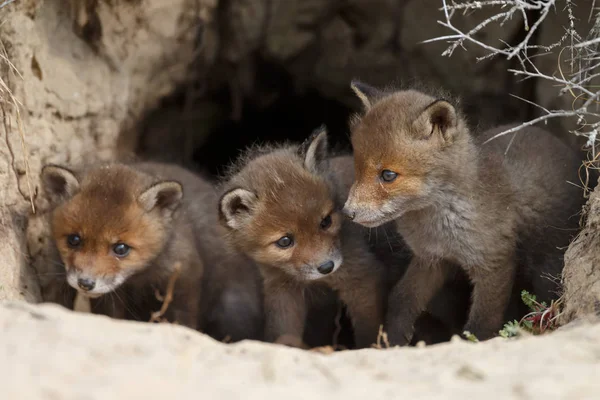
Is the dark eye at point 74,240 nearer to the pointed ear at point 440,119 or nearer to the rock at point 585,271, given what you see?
the pointed ear at point 440,119

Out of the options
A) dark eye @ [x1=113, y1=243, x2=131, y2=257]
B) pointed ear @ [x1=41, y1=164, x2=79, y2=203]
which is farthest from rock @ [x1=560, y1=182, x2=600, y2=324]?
pointed ear @ [x1=41, y1=164, x2=79, y2=203]

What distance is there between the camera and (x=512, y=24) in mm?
5805

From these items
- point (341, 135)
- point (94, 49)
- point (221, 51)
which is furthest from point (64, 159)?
point (341, 135)

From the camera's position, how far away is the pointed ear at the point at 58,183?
181 inches

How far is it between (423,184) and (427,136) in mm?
274

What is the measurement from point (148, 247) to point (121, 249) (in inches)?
7.7

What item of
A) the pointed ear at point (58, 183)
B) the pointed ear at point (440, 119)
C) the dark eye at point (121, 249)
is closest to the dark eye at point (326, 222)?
the pointed ear at point (440, 119)

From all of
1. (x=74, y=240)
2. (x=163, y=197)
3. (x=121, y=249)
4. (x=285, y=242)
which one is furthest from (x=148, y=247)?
(x=285, y=242)

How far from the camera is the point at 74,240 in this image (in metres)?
4.49

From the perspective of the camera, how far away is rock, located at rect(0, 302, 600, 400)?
90.2 inches

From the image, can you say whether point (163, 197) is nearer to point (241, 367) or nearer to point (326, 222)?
point (326, 222)

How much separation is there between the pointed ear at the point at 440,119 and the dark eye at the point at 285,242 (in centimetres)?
107

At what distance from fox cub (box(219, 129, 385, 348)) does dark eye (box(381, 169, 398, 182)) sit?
565 millimetres

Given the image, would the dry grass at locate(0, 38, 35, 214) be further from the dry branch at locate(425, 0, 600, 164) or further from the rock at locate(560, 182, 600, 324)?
the rock at locate(560, 182, 600, 324)
